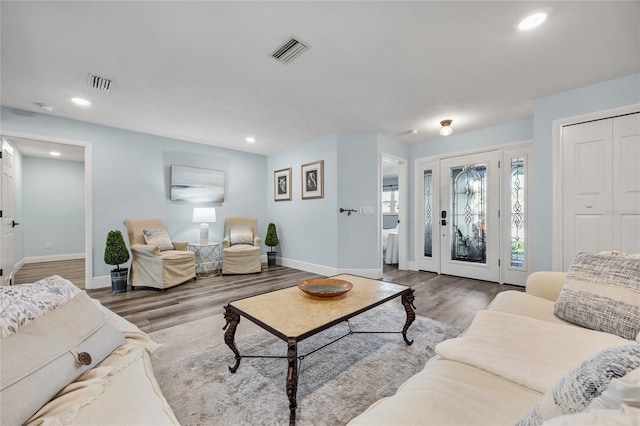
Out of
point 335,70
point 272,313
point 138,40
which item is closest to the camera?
point 272,313

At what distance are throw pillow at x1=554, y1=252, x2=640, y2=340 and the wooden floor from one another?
121 cm

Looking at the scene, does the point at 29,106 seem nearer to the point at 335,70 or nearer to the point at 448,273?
the point at 335,70

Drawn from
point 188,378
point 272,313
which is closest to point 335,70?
point 272,313

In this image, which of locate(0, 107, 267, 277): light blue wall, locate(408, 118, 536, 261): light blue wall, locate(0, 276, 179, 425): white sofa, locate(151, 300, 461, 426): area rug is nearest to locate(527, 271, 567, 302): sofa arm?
locate(151, 300, 461, 426): area rug

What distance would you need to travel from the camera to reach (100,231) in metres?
3.82

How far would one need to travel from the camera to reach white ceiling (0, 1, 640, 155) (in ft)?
5.71

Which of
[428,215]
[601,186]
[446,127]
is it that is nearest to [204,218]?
[428,215]

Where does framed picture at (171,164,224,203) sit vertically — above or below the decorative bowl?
above

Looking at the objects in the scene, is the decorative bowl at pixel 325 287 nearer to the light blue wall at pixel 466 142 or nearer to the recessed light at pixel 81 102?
the light blue wall at pixel 466 142

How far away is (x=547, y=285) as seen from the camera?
179 centimetres

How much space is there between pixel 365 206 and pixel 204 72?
2.91 m

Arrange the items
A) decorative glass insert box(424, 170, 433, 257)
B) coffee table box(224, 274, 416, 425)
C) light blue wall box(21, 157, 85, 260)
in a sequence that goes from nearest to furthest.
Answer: coffee table box(224, 274, 416, 425)
decorative glass insert box(424, 170, 433, 257)
light blue wall box(21, 157, 85, 260)

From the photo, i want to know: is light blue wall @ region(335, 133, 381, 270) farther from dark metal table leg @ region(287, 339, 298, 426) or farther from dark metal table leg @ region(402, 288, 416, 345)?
dark metal table leg @ region(287, 339, 298, 426)

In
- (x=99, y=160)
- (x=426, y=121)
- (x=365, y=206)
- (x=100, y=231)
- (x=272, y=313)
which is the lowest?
(x=272, y=313)
